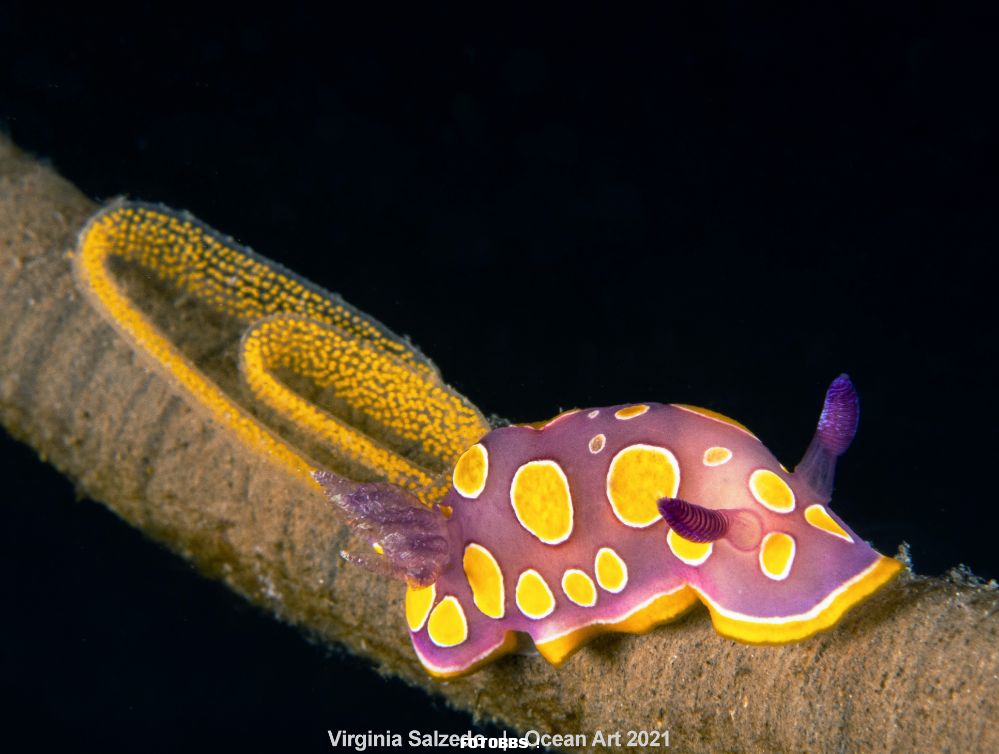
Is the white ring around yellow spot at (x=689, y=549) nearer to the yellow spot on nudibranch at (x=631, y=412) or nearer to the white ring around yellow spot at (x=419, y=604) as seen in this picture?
the yellow spot on nudibranch at (x=631, y=412)

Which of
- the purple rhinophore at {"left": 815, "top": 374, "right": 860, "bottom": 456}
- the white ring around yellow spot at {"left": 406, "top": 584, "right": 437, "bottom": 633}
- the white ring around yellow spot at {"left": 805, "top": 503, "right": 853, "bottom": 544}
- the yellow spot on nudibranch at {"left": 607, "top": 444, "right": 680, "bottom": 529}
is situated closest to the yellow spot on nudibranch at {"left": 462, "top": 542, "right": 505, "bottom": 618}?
the white ring around yellow spot at {"left": 406, "top": 584, "right": 437, "bottom": 633}

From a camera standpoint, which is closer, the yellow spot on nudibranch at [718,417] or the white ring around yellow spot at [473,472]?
the yellow spot on nudibranch at [718,417]

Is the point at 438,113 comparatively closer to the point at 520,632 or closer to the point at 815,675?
the point at 520,632

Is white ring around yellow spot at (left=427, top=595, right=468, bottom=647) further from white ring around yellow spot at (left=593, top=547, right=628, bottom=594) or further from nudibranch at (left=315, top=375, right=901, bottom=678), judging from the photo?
white ring around yellow spot at (left=593, top=547, right=628, bottom=594)

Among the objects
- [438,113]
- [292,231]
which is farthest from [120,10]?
[438,113]

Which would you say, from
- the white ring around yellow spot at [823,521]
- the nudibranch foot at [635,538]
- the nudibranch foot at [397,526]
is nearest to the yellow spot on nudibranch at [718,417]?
the nudibranch foot at [635,538]

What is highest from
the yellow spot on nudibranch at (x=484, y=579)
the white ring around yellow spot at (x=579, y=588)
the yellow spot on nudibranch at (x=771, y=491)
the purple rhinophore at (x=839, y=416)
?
the purple rhinophore at (x=839, y=416)
